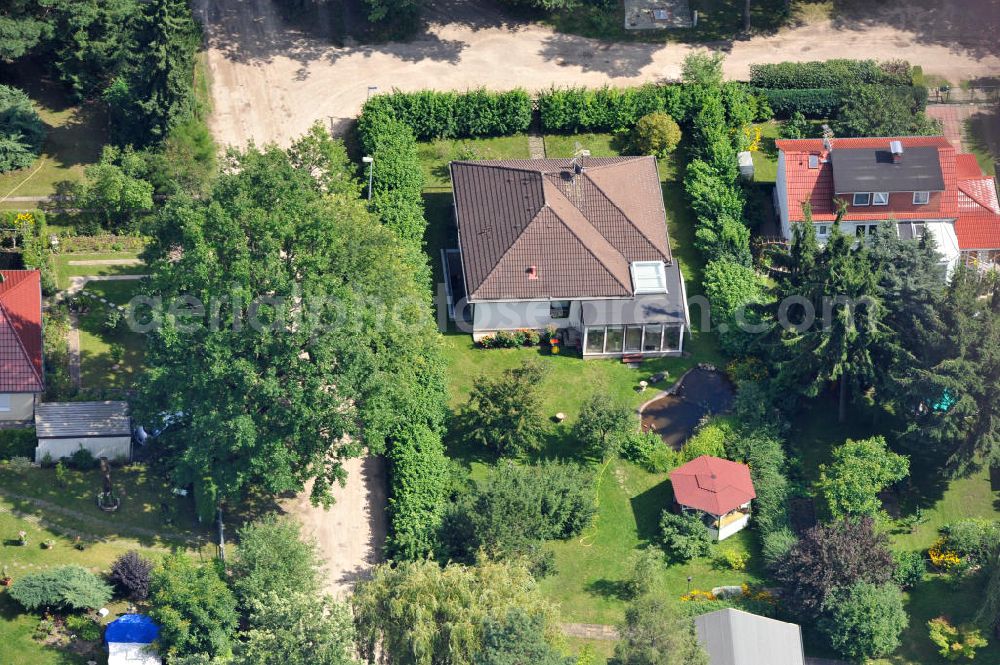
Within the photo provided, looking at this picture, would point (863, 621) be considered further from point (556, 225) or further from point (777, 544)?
point (556, 225)

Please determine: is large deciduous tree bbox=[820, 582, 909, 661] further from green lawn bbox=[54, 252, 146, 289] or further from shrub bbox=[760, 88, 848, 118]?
green lawn bbox=[54, 252, 146, 289]

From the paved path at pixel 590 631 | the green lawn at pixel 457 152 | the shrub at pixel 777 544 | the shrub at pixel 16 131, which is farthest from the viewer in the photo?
the green lawn at pixel 457 152

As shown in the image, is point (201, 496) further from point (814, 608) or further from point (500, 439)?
point (814, 608)

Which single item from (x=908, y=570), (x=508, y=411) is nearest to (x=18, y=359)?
(x=508, y=411)

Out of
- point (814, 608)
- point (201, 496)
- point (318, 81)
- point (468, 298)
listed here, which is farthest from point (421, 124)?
point (814, 608)

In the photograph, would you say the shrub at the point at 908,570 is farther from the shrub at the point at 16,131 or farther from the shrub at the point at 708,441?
the shrub at the point at 16,131

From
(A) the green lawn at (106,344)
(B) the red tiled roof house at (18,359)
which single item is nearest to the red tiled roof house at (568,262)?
(A) the green lawn at (106,344)
